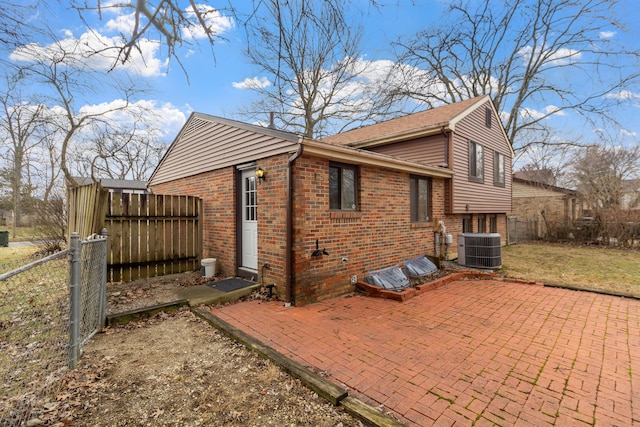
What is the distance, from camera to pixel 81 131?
1555cm

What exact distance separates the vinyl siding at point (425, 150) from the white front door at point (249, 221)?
5978mm

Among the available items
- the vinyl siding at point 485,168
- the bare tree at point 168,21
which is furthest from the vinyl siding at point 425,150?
the bare tree at point 168,21

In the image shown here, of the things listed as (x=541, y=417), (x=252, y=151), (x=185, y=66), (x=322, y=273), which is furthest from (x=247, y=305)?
(x=541, y=417)

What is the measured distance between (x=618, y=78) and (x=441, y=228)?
49.5ft

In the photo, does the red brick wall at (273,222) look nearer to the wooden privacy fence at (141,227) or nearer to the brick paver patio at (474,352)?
the brick paver patio at (474,352)

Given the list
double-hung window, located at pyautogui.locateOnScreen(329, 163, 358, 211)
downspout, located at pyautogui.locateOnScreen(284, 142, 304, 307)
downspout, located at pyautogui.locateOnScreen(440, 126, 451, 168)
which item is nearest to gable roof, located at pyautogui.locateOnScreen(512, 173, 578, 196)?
downspout, located at pyautogui.locateOnScreen(440, 126, 451, 168)

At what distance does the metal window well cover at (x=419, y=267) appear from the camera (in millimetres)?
6852

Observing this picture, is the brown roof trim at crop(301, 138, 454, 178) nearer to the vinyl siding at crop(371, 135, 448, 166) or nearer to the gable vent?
the vinyl siding at crop(371, 135, 448, 166)

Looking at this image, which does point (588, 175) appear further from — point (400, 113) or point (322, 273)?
point (322, 273)

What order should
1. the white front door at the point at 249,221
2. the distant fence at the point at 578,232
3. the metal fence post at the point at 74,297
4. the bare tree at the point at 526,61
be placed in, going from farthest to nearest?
the bare tree at the point at 526,61, the distant fence at the point at 578,232, the white front door at the point at 249,221, the metal fence post at the point at 74,297

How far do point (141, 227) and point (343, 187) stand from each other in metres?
4.44

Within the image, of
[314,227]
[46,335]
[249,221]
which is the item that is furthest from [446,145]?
[46,335]

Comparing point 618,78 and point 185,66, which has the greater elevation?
point 618,78

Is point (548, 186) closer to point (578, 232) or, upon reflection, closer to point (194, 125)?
point (578, 232)
